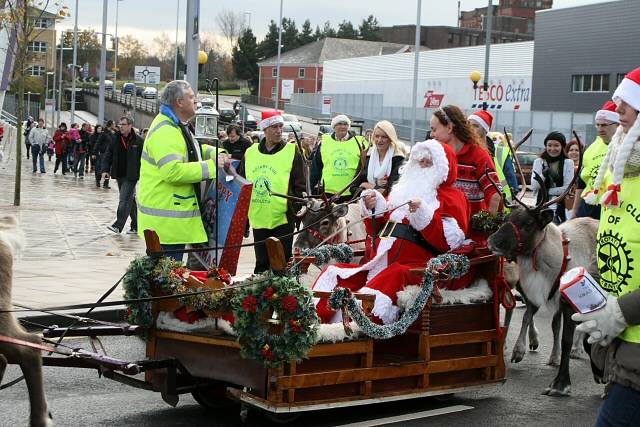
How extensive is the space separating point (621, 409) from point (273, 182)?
7397 mm

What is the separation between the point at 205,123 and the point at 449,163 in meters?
2.06

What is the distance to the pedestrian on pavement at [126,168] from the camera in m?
18.5

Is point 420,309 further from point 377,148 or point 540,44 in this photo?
point 540,44

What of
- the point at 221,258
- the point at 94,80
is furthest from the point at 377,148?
the point at 94,80

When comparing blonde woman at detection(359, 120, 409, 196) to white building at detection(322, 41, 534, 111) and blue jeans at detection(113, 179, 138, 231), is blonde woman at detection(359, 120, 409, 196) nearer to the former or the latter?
blue jeans at detection(113, 179, 138, 231)

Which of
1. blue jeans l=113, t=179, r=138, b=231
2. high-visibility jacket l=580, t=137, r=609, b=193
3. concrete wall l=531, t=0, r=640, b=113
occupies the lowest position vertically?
blue jeans l=113, t=179, r=138, b=231

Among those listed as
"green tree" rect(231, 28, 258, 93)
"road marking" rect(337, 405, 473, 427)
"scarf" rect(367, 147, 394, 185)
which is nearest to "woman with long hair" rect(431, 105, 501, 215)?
"road marking" rect(337, 405, 473, 427)

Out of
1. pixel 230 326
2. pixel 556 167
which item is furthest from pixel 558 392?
pixel 556 167

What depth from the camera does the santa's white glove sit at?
381 centimetres

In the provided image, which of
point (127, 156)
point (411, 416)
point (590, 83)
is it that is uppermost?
point (590, 83)

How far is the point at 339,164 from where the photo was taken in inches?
503

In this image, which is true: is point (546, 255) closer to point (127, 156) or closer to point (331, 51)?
point (127, 156)

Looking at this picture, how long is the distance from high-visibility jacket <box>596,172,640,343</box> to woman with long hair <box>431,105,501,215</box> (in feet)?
15.3

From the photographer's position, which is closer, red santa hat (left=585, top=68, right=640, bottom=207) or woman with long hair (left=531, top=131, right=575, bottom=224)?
red santa hat (left=585, top=68, right=640, bottom=207)
